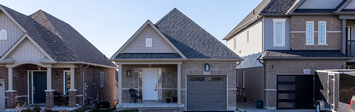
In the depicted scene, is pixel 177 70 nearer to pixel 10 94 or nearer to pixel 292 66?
pixel 292 66

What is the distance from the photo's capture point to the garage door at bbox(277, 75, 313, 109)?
14.5m

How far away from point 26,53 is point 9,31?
2131 millimetres

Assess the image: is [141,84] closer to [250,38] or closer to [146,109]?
[146,109]

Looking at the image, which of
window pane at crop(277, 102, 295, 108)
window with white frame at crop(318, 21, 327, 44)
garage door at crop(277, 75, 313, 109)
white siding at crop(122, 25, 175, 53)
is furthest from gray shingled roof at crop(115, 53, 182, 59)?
window with white frame at crop(318, 21, 327, 44)

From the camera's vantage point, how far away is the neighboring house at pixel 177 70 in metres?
13.8

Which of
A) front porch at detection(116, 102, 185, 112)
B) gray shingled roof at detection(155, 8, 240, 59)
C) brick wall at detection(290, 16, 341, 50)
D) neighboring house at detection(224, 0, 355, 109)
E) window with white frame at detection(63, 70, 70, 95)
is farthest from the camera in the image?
window with white frame at detection(63, 70, 70, 95)

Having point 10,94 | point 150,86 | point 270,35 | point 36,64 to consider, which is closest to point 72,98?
point 36,64

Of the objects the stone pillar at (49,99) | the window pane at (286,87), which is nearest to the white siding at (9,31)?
the stone pillar at (49,99)

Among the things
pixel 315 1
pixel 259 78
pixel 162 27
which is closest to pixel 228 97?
pixel 259 78

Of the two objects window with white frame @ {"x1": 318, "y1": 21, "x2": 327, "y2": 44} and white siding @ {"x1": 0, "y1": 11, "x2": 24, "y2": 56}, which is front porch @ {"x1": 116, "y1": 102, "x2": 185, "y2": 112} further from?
window with white frame @ {"x1": 318, "y1": 21, "x2": 327, "y2": 44}

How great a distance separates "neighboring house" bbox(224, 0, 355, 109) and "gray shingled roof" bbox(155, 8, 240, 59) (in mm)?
2424

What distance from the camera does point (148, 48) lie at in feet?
46.2

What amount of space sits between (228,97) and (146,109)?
472 centimetres

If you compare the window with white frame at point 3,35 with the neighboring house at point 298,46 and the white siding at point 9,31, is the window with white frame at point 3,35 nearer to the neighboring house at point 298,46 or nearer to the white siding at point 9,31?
the white siding at point 9,31
